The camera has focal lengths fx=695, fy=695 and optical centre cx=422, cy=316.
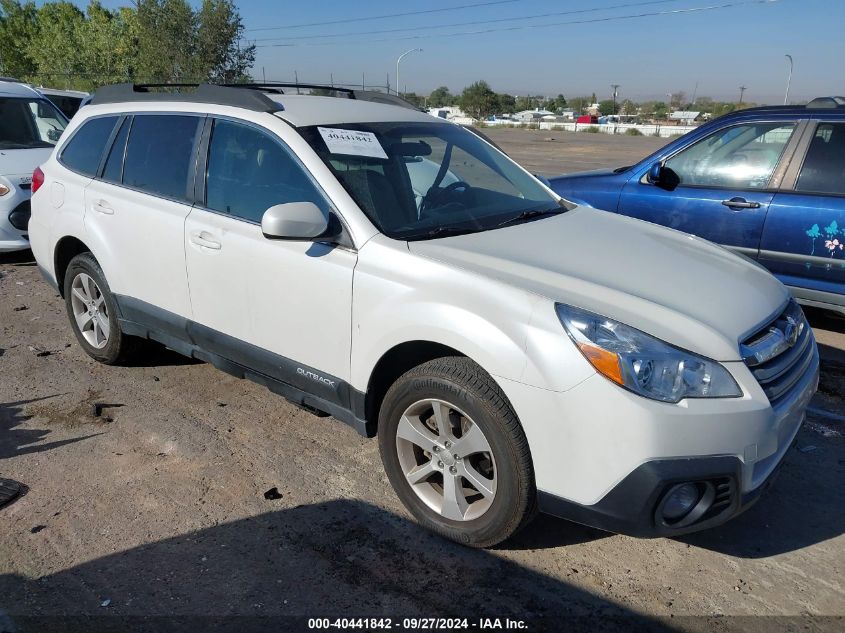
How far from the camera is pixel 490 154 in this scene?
4.33m

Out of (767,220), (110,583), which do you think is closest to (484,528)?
(110,583)

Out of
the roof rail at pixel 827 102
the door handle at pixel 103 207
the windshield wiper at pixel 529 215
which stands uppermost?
the roof rail at pixel 827 102

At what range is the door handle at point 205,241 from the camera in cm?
369

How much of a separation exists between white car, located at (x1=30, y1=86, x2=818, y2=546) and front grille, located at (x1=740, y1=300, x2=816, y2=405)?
0.01m

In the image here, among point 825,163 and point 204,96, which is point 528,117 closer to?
point 825,163

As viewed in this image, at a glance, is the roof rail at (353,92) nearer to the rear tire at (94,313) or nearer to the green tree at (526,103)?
the rear tire at (94,313)

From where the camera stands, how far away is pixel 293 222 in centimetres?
304

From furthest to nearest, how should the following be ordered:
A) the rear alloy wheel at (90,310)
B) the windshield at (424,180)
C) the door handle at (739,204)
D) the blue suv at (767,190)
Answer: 1. the door handle at (739,204)
2. the blue suv at (767,190)
3. the rear alloy wheel at (90,310)
4. the windshield at (424,180)

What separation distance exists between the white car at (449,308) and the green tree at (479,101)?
8111 centimetres

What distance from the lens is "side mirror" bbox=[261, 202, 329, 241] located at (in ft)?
9.95

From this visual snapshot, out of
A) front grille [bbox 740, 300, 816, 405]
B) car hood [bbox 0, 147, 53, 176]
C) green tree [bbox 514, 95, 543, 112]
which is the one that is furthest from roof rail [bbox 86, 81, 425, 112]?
green tree [bbox 514, 95, 543, 112]

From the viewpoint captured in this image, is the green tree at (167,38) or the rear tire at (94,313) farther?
the green tree at (167,38)

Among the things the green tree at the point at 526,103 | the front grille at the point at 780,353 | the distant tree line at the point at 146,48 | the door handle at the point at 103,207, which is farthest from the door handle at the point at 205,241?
the green tree at the point at 526,103

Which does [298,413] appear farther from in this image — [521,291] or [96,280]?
[521,291]
